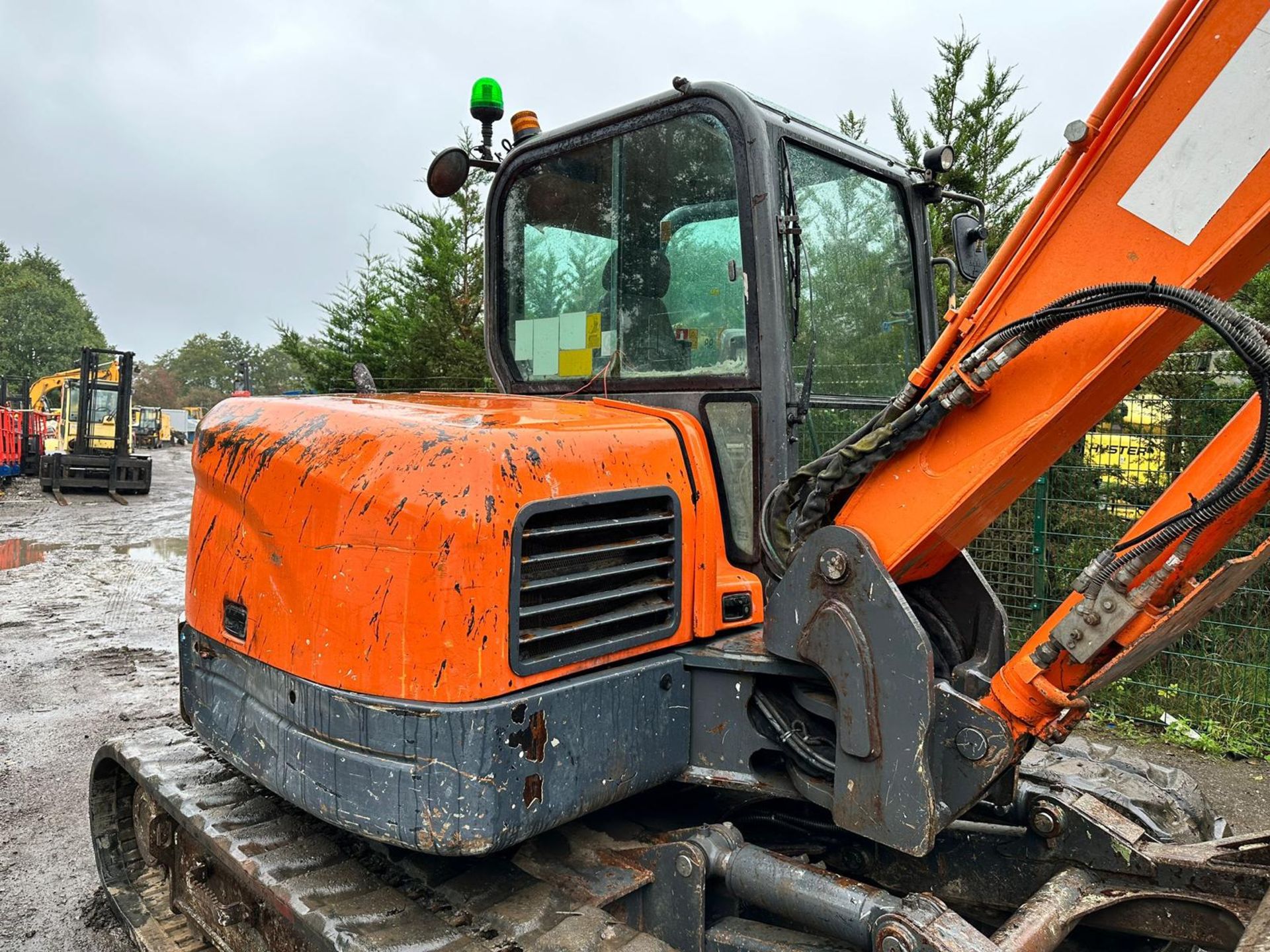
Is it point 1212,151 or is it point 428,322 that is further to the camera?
point 428,322

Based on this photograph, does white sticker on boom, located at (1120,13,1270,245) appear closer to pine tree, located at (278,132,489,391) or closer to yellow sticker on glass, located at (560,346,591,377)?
yellow sticker on glass, located at (560,346,591,377)

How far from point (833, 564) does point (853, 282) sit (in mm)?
1259

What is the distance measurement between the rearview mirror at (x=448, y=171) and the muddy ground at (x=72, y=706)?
9.79 ft

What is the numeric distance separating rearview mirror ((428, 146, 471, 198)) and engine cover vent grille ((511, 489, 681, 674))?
1.58m

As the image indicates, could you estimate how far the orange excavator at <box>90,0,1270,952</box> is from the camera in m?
1.98

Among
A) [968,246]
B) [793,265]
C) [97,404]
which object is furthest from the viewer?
[97,404]

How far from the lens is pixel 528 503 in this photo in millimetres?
2238

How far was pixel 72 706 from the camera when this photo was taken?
6020mm

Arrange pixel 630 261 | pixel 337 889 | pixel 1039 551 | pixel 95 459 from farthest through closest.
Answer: pixel 95 459 < pixel 1039 551 < pixel 630 261 < pixel 337 889

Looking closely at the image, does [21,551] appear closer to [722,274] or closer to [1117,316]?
[722,274]

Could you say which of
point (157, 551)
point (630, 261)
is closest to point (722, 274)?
point (630, 261)

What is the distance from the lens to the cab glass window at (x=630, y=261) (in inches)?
109

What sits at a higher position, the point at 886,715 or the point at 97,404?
the point at 97,404

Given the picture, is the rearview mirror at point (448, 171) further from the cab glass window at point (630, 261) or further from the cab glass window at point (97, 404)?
the cab glass window at point (97, 404)
